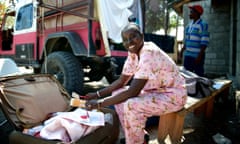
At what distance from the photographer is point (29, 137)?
1.78 meters

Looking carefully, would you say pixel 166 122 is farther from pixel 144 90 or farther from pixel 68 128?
pixel 68 128

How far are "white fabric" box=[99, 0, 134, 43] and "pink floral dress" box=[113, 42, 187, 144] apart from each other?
6.02 feet

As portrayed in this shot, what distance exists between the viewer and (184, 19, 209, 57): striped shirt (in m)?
4.23

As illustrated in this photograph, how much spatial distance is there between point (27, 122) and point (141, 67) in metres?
1.09

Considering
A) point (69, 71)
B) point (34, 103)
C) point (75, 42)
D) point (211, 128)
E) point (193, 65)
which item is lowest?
point (211, 128)

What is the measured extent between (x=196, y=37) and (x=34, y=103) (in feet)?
9.84

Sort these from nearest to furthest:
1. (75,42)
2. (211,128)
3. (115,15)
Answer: (211,128) < (75,42) < (115,15)

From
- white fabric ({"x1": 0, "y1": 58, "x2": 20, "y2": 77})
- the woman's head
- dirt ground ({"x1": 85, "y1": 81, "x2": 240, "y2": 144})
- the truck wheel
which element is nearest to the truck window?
the truck wheel

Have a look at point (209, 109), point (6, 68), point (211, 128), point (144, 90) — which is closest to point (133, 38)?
point (144, 90)

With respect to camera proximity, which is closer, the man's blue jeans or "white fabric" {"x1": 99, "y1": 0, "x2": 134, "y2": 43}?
"white fabric" {"x1": 99, "y1": 0, "x2": 134, "y2": 43}

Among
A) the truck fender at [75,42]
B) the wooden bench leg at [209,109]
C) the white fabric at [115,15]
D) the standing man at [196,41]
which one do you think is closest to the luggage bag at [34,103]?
the truck fender at [75,42]

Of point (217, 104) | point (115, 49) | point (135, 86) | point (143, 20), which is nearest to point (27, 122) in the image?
point (135, 86)

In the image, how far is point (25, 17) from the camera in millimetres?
5586

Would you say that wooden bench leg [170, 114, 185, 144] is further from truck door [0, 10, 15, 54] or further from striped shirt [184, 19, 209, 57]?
truck door [0, 10, 15, 54]
